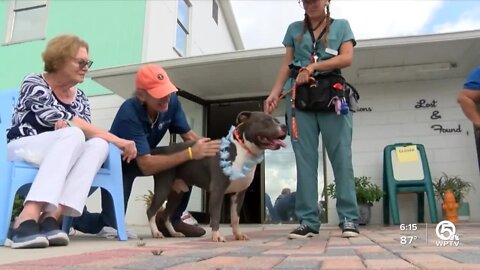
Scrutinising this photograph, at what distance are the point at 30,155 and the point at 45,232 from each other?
50 centimetres

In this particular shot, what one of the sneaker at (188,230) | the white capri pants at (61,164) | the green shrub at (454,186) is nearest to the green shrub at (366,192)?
the green shrub at (454,186)

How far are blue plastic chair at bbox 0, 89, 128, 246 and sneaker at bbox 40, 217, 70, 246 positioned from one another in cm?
32

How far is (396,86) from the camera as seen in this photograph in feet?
22.8

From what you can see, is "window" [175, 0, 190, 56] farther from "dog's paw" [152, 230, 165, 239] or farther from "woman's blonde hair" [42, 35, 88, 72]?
"woman's blonde hair" [42, 35, 88, 72]

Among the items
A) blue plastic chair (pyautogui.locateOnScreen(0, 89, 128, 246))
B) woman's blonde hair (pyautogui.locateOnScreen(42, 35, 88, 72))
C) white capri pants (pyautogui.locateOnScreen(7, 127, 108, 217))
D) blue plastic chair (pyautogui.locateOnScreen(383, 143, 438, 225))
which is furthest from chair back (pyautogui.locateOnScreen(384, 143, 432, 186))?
woman's blonde hair (pyautogui.locateOnScreen(42, 35, 88, 72))

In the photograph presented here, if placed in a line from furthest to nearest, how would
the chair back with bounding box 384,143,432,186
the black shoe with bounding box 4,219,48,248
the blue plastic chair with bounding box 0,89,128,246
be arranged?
1. the chair back with bounding box 384,143,432,186
2. the blue plastic chair with bounding box 0,89,128,246
3. the black shoe with bounding box 4,219,48,248

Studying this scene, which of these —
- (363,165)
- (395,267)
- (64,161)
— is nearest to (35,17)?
(363,165)

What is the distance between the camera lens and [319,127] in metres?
3.09

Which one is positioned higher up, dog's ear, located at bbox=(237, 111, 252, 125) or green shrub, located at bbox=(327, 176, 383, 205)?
dog's ear, located at bbox=(237, 111, 252, 125)

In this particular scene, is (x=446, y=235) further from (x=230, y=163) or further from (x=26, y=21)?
(x=26, y=21)

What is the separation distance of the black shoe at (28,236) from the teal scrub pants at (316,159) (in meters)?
1.69

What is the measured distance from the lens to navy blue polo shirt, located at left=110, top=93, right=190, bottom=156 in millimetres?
3119

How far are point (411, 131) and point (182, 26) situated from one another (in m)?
5.51

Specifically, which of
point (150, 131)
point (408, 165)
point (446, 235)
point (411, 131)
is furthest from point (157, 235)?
point (411, 131)
